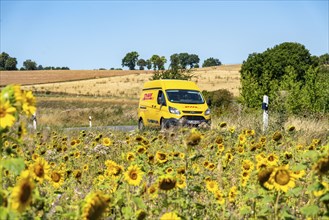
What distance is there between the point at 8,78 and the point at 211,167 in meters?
80.2

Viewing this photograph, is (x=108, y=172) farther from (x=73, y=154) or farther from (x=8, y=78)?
(x=8, y=78)

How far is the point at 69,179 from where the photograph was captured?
5336mm

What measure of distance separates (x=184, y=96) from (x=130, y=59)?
121 m

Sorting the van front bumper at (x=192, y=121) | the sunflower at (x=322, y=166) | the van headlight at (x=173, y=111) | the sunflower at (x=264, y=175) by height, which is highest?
the sunflower at (x=322, y=166)

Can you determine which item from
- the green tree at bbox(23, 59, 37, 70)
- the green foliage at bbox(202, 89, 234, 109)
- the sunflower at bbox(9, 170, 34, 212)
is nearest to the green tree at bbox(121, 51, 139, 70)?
the green tree at bbox(23, 59, 37, 70)

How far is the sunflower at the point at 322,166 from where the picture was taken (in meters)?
2.81

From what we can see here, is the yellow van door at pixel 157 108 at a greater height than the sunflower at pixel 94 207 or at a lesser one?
lesser


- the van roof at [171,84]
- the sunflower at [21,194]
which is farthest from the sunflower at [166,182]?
the van roof at [171,84]

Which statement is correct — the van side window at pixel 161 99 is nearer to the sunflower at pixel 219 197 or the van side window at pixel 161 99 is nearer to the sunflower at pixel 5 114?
the sunflower at pixel 219 197

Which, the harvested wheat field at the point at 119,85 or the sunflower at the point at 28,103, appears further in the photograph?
the harvested wheat field at the point at 119,85

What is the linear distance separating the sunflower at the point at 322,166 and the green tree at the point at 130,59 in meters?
136

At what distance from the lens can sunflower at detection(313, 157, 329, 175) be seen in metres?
2.81

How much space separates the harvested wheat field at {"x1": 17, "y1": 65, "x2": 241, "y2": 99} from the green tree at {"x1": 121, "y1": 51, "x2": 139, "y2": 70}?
45867 millimetres

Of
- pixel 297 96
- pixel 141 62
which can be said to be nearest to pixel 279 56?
pixel 297 96
